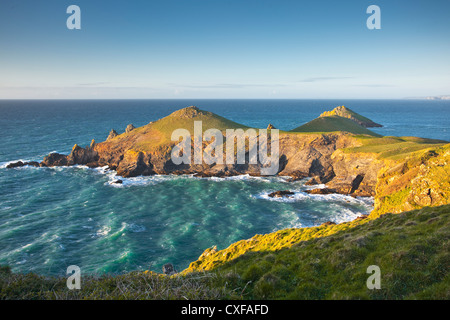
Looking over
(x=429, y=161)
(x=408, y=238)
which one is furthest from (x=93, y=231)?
(x=429, y=161)

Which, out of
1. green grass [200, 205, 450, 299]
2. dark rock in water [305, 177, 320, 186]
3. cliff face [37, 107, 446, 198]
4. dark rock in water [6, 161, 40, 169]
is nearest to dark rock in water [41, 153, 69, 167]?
cliff face [37, 107, 446, 198]

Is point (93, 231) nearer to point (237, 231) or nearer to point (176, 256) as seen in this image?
point (176, 256)

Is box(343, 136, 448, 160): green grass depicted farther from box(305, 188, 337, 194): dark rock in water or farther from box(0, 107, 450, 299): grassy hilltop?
box(0, 107, 450, 299): grassy hilltop

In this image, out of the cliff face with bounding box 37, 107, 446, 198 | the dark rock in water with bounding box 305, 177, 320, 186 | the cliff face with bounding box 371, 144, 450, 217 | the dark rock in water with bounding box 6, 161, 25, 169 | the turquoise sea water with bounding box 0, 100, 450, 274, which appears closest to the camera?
the cliff face with bounding box 371, 144, 450, 217

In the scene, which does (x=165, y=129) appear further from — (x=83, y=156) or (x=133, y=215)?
(x=133, y=215)

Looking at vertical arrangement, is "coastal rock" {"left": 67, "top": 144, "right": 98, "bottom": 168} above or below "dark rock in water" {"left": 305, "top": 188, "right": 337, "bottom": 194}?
above

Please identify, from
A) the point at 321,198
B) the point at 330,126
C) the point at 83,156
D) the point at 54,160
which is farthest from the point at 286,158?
the point at 54,160
